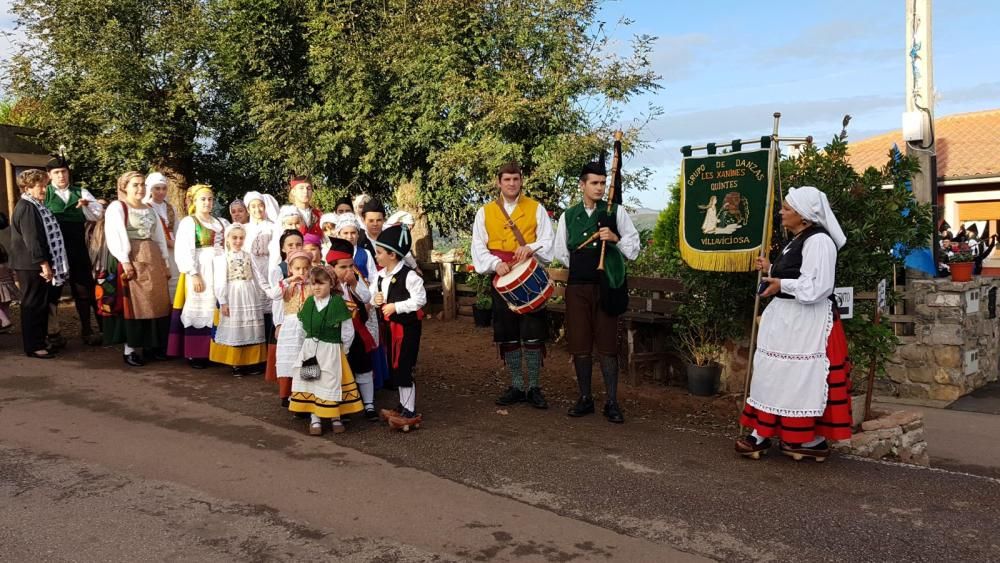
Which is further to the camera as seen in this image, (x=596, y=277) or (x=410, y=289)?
(x=596, y=277)

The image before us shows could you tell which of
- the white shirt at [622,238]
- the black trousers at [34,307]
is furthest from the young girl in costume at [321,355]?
the black trousers at [34,307]

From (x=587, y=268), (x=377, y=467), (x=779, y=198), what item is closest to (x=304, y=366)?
(x=377, y=467)

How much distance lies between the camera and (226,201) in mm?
17078

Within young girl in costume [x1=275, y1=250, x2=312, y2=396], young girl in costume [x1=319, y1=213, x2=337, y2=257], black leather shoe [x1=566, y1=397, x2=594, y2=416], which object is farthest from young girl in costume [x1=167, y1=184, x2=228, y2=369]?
black leather shoe [x1=566, y1=397, x2=594, y2=416]

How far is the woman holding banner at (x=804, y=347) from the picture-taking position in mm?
5090

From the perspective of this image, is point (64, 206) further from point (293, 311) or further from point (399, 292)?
point (399, 292)

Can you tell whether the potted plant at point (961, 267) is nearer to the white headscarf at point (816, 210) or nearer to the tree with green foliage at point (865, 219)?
the tree with green foliage at point (865, 219)

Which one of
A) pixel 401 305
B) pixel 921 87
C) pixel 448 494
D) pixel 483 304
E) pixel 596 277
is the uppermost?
pixel 921 87

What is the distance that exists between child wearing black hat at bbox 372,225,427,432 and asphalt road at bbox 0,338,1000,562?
22cm

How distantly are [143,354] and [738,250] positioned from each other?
19.9 ft

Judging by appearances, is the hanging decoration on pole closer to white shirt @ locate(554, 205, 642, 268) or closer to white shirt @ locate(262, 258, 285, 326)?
white shirt @ locate(554, 205, 642, 268)

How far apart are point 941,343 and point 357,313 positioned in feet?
25.8

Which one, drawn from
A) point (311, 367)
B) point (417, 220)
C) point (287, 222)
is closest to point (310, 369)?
point (311, 367)

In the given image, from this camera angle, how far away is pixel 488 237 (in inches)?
266
